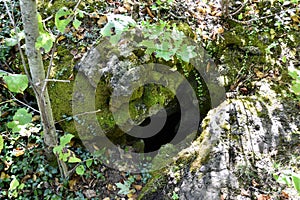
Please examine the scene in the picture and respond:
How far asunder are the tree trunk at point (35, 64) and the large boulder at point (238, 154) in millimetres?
1163

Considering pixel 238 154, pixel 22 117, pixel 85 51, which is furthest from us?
pixel 85 51

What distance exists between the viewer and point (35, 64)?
7.45 feet

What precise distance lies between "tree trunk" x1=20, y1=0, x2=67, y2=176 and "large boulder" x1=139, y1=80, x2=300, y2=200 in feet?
3.81

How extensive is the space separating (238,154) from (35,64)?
208 centimetres

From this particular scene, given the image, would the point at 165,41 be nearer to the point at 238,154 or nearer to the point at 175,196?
the point at 238,154

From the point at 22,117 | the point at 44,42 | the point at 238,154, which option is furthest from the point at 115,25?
the point at 238,154

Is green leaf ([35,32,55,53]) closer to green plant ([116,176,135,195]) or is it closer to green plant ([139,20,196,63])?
green plant ([139,20,196,63])

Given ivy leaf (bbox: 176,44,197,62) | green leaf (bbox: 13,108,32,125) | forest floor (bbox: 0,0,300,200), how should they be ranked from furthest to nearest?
forest floor (bbox: 0,0,300,200), ivy leaf (bbox: 176,44,197,62), green leaf (bbox: 13,108,32,125)

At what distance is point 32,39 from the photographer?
2.14m

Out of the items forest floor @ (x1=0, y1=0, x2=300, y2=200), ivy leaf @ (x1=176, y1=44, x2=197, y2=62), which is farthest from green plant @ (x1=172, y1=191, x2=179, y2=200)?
ivy leaf @ (x1=176, y1=44, x2=197, y2=62)

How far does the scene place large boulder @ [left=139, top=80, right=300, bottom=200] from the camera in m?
2.71

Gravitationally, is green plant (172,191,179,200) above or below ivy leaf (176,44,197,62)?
below

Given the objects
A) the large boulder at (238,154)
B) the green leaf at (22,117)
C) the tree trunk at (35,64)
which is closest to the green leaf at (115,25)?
the tree trunk at (35,64)

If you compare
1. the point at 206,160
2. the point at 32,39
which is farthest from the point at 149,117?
the point at 32,39
